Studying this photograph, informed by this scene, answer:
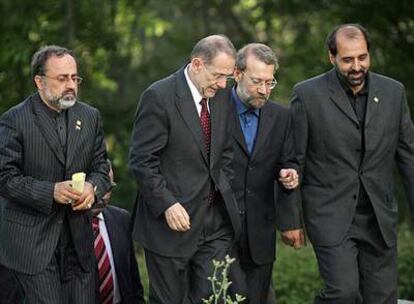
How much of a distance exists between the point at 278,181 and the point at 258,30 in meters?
9.63

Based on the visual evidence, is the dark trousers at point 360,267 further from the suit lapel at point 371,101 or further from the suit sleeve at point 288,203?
the suit lapel at point 371,101

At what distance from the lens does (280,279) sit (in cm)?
991

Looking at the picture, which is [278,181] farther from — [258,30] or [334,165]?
[258,30]

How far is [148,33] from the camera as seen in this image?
15.2 metres

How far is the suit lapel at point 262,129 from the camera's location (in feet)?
23.7

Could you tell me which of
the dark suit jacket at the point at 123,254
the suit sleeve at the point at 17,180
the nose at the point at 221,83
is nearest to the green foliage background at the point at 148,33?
the dark suit jacket at the point at 123,254

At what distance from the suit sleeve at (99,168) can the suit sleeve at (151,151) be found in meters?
0.19

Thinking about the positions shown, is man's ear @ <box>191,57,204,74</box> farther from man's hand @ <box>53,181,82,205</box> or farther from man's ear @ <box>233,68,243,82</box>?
man's hand @ <box>53,181,82,205</box>

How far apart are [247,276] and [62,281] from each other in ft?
4.19

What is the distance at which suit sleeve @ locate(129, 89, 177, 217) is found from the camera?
263 inches

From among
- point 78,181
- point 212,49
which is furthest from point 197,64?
point 78,181

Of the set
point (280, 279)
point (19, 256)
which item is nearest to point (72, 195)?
point (19, 256)

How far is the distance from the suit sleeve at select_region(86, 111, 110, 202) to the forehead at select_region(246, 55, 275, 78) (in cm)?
99

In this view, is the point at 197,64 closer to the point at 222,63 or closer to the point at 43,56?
the point at 222,63
